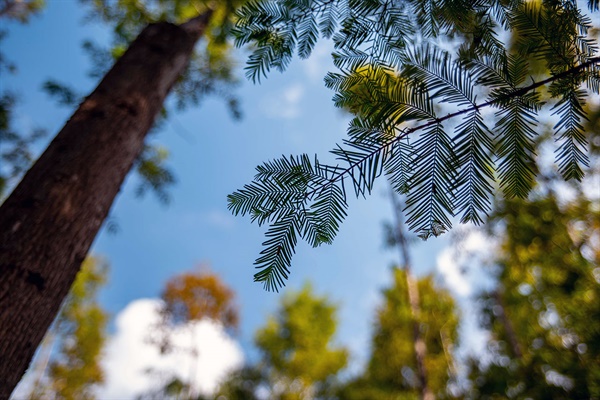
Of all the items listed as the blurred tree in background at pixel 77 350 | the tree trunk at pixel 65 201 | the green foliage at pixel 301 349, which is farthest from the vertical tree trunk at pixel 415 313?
the blurred tree in background at pixel 77 350

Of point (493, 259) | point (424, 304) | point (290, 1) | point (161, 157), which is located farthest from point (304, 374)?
point (290, 1)

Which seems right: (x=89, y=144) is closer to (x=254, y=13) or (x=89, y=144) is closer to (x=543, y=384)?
(x=254, y=13)

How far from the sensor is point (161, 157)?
243 inches

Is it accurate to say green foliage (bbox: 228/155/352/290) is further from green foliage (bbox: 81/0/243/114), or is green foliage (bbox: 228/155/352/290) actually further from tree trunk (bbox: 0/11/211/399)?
green foliage (bbox: 81/0/243/114)

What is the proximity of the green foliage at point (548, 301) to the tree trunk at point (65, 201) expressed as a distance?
5.21 metres

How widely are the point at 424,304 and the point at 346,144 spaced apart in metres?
11.0

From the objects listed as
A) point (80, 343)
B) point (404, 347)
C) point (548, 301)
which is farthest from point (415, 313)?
point (80, 343)

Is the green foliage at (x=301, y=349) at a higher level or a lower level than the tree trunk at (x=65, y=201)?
higher

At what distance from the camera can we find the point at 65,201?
1.24 m

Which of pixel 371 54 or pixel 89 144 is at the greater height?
pixel 89 144

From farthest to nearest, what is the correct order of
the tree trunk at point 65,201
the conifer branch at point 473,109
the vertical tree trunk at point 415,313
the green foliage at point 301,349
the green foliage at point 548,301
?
the green foliage at point 301,349, the vertical tree trunk at point 415,313, the green foliage at point 548,301, the tree trunk at point 65,201, the conifer branch at point 473,109

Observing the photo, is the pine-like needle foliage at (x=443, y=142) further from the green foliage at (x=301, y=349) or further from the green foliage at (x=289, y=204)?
the green foliage at (x=301, y=349)

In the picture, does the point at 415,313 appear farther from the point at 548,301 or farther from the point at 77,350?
the point at 77,350

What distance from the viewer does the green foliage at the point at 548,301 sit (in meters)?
4.41
